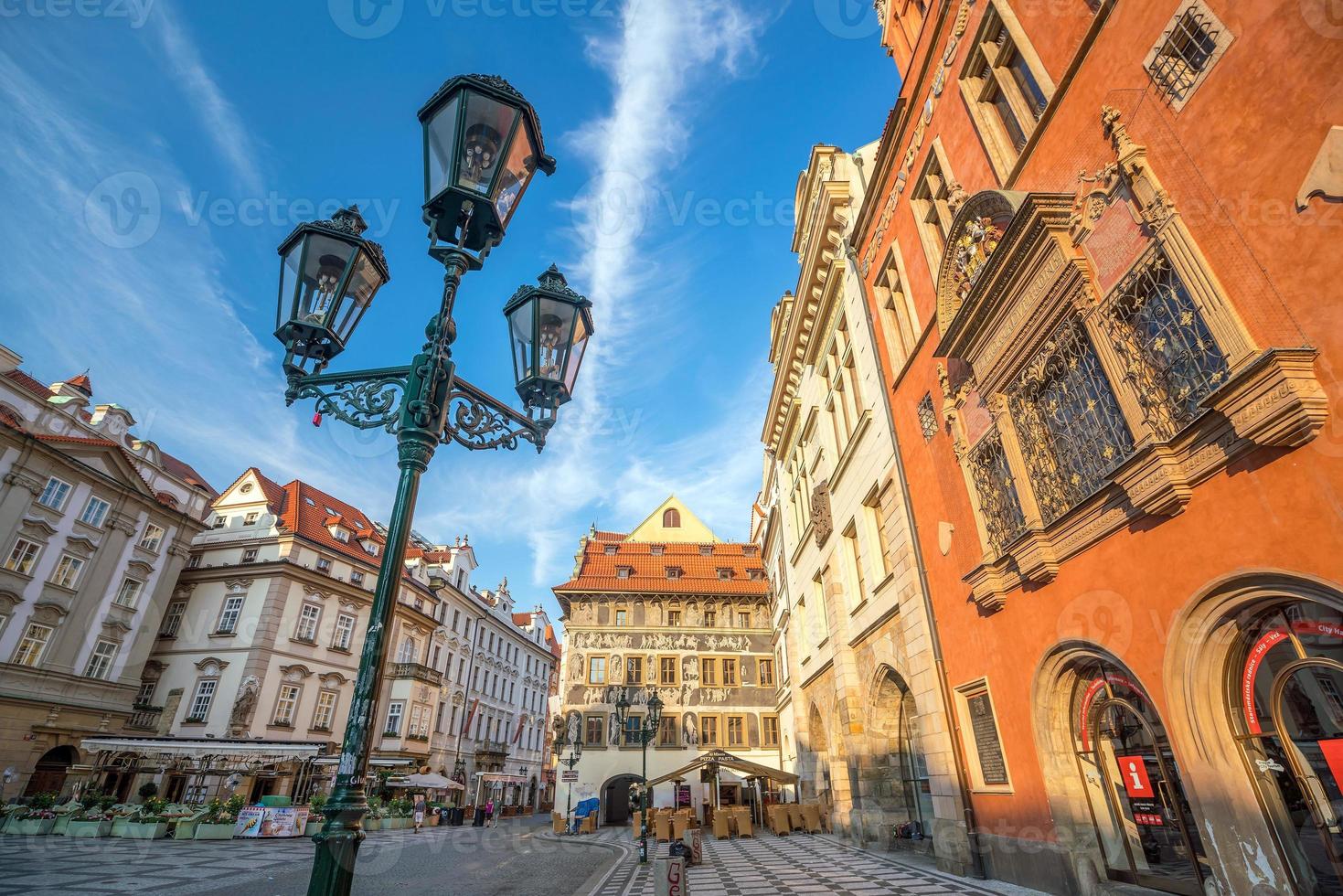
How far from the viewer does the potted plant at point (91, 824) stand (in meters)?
19.0

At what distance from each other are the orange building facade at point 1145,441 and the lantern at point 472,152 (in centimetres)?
589

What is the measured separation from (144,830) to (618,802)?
20.5m

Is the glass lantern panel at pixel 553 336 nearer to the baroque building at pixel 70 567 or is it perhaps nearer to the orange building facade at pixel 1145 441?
the orange building facade at pixel 1145 441

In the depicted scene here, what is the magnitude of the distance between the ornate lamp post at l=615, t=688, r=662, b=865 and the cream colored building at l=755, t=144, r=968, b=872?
16.6 ft

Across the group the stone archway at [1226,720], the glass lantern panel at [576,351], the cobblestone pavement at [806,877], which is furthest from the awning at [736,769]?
the glass lantern panel at [576,351]

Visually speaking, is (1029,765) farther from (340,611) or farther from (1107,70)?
(340,611)

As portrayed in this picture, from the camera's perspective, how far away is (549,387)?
5.47 m

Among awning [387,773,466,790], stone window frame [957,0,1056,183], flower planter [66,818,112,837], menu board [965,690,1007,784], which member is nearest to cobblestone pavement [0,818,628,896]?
flower planter [66,818,112,837]

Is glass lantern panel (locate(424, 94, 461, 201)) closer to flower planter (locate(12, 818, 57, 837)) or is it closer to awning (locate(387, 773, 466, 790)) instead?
flower planter (locate(12, 818, 57, 837))

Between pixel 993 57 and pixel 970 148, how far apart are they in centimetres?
126

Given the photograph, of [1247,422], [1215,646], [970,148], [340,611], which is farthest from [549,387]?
[340,611]

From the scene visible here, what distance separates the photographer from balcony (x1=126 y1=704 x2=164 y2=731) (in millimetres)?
28283

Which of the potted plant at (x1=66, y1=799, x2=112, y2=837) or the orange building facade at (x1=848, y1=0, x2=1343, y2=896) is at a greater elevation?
the orange building facade at (x1=848, y1=0, x2=1343, y2=896)

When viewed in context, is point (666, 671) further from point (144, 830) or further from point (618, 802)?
point (144, 830)
